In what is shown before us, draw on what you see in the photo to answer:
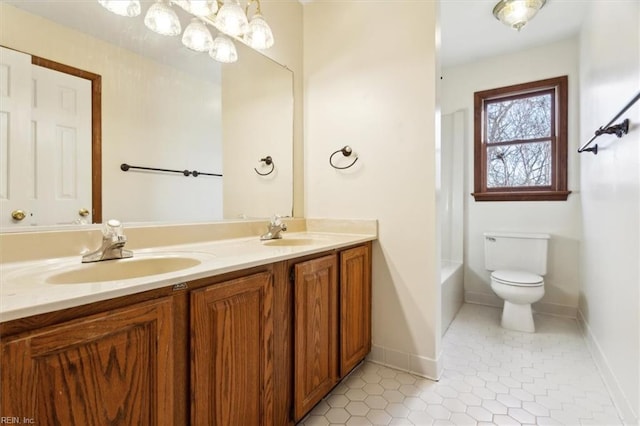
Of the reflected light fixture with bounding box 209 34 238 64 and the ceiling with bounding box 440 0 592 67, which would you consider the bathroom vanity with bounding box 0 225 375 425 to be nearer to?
the reflected light fixture with bounding box 209 34 238 64

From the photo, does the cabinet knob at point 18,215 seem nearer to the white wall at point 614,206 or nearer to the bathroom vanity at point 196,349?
the bathroom vanity at point 196,349

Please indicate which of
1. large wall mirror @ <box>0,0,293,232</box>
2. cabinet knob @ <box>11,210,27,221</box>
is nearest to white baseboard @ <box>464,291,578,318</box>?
large wall mirror @ <box>0,0,293,232</box>

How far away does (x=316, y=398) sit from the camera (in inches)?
52.5

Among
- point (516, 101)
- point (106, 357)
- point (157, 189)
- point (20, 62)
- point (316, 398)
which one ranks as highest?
point (516, 101)

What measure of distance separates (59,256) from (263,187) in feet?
3.61

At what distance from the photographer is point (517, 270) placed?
2.62m

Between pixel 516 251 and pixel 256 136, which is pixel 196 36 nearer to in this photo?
pixel 256 136

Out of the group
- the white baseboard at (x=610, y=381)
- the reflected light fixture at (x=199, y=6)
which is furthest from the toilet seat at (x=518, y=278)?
the reflected light fixture at (x=199, y=6)

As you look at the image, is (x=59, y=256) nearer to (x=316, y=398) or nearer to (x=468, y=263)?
(x=316, y=398)

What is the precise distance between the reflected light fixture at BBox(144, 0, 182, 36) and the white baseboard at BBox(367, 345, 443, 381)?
2.08 meters

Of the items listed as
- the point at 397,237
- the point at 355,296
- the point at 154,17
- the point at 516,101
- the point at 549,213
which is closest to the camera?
the point at 154,17

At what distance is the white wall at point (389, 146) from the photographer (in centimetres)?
169

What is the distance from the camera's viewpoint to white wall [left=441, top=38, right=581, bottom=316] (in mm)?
2549

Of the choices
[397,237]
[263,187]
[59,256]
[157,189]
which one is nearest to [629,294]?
[397,237]
